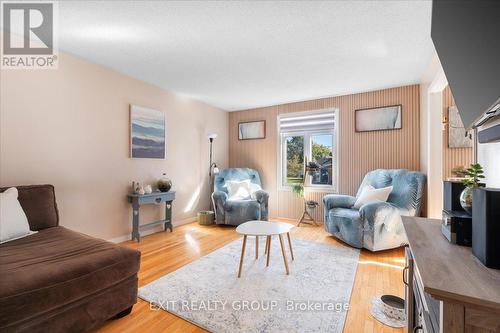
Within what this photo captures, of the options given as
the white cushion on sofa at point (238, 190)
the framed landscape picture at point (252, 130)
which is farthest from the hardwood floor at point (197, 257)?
the framed landscape picture at point (252, 130)

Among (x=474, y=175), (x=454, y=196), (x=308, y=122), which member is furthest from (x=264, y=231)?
(x=308, y=122)

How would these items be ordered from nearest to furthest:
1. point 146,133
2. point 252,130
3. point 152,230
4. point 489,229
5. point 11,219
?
point 489,229 → point 11,219 → point 146,133 → point 152,230 → point 252,130

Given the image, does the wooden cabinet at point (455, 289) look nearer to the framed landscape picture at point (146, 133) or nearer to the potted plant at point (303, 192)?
the potted plant at point (303, 192)

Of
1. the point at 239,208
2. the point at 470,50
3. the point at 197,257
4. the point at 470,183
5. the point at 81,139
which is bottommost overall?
the point at 197,257

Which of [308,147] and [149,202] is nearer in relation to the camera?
[149,202]

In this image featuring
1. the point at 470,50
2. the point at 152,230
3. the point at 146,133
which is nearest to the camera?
the point at 470,50

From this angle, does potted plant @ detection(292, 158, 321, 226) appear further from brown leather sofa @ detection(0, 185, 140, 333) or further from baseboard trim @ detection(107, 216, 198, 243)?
brown leather sofa @ detection(0, 185, 140, 333)

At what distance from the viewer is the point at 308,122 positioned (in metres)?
4.34

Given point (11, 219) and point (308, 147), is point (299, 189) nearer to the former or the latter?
point (308, 147)

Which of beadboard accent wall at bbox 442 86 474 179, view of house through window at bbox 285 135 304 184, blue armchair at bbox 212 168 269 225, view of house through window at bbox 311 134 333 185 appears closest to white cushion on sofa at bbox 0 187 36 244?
blue armchair at bbox 212 168 269 225

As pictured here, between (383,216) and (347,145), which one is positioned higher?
(347,145)

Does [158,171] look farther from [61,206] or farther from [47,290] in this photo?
[47,290]

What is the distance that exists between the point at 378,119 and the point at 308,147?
1237 millimetres

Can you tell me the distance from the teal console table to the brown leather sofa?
3.69 feet
